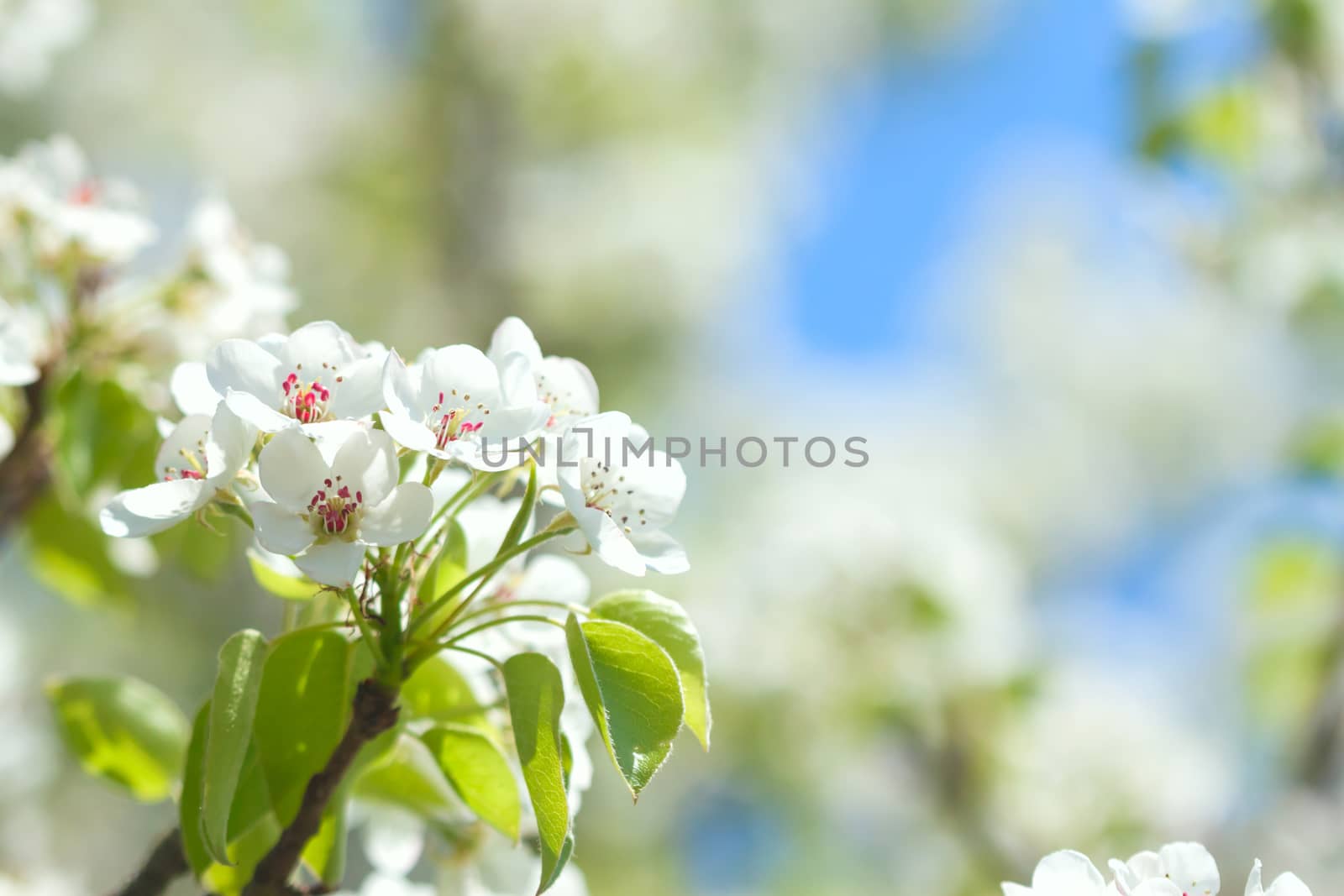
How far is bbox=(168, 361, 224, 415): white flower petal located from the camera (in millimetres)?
867

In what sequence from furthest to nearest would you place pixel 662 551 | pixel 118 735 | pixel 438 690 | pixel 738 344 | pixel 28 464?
1. pixel 738 344
2. pixel 28 464
3. pixel 118 735
4. pixel 438 690
5. pixel 662 551

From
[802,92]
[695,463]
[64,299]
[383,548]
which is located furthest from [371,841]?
[802,92]

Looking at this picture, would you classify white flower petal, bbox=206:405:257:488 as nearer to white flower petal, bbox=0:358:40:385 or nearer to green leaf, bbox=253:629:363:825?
green leaf, bbox=253:629:363:825

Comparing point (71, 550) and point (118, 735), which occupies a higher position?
point (71, 550)

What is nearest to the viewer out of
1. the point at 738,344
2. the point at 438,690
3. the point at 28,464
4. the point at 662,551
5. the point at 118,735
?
the point at 662,551

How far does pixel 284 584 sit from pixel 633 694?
34cm

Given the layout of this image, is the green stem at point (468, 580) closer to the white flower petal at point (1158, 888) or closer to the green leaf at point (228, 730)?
the green leaf at point (228, 730)

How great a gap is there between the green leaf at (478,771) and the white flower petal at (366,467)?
242mm

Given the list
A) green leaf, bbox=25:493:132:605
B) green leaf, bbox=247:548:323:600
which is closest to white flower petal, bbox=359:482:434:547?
green leaf, bbox=247:548:323:600

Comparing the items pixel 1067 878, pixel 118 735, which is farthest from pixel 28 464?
pixel 1067 878

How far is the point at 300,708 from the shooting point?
876mm

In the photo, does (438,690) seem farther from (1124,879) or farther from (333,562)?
(1124,879)

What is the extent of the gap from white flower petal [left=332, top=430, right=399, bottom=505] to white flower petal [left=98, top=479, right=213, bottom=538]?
0.34ft

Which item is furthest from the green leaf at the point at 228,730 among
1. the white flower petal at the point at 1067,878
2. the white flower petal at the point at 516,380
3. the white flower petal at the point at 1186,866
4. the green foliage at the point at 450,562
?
the white flower petal at the point at 1186,866
